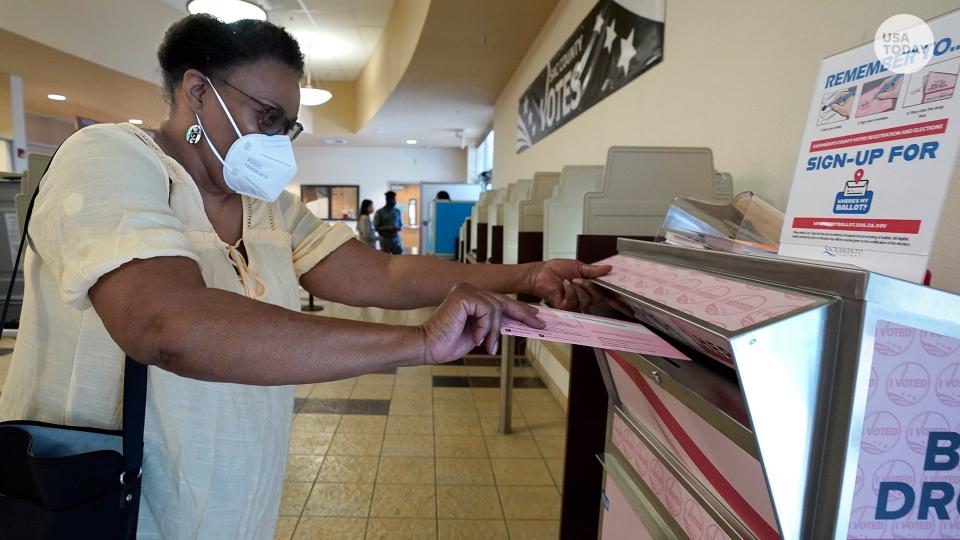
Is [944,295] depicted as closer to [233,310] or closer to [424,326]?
[424,326]

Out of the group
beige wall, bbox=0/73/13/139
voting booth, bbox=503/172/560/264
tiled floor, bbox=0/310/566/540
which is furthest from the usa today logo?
beige wall, bbox=0/73/13/139

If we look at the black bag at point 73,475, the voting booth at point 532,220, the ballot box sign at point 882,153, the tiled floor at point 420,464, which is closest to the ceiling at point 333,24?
the voting booth at point 532,220

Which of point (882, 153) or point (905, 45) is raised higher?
point (905, 45)

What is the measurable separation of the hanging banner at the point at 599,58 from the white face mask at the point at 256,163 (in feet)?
6.68

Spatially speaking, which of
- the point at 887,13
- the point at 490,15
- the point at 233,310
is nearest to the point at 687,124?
the point at 887,13

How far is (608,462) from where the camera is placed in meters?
1.43

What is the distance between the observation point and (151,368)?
941 millimetres

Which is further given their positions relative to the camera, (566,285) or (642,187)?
(642,187)

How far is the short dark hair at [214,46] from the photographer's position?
3.46 feet

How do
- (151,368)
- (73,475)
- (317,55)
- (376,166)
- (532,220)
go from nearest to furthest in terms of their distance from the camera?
1. (73,475)
2. (151,368)
3. (532,220)
4. (317,55)
5. (376,166)

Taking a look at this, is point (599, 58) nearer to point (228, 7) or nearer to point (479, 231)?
point (479, 231)

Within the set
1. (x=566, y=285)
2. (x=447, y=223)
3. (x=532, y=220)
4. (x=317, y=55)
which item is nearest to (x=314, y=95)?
(x=447, y=223)

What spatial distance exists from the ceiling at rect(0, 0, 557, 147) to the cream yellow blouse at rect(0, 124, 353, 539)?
436 centimetres

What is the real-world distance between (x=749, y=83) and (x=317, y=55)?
10016 millimetres
